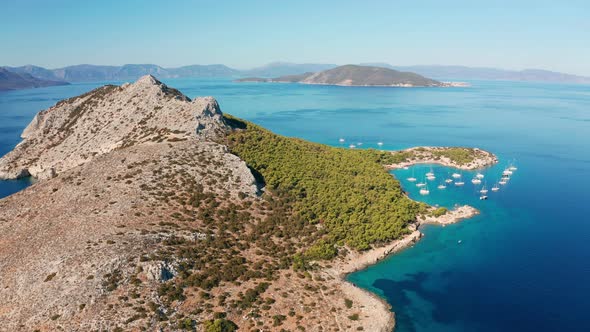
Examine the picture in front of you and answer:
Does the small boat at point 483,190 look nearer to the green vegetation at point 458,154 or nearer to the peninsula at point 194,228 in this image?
the peninsula at point 194,228

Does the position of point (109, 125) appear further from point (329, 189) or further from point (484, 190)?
point (484, 190)

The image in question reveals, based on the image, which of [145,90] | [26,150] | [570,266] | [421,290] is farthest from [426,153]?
[26,150]

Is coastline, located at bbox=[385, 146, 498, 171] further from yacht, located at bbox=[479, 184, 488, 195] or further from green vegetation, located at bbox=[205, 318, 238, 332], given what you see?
green vegetation, located at bbox=[205, 318, 238, 332]

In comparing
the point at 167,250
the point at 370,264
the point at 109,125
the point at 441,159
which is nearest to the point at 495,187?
the point at 441,159

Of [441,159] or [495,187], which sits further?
[441,159]

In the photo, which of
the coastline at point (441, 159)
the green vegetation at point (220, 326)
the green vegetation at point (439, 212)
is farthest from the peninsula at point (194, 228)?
the coastline at point (441, 159)

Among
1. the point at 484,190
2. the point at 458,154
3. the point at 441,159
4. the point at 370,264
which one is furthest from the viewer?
the point at 458,154

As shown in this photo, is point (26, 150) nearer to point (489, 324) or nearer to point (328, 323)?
point (328, 323)
